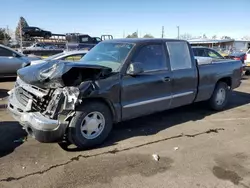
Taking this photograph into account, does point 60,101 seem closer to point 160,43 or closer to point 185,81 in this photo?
point 160,43

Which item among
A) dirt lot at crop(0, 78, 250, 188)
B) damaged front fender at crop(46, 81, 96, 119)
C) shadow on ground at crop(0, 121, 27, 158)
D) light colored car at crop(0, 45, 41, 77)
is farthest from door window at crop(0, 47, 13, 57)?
damaged front fender at crop(46, 81, 96, 119)

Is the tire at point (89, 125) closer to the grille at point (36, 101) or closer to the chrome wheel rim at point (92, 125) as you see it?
the chrome wheel rim at point (92, 125)

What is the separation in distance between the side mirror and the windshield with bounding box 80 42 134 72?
20 centimetres

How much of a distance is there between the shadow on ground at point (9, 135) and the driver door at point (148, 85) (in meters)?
1.91

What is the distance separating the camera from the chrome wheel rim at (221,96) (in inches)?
269

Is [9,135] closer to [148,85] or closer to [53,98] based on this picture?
[53,98]

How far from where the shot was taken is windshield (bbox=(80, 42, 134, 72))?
15.5 feet

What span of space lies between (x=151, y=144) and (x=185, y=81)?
5.91 ft

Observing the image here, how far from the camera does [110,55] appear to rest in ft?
16.4

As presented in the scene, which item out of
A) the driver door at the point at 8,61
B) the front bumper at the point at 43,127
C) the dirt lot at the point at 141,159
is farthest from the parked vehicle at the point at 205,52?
the front bumper at the point at 43,127

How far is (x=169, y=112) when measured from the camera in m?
6.65

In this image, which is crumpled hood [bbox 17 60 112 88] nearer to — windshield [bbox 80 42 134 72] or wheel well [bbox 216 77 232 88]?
windshield [bbox 80 42 134 72]

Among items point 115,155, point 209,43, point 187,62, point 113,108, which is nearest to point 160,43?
point 187,62

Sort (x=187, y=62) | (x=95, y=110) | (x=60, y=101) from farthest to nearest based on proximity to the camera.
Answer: (x=187, y=62) → (x=95, y=110) → (x=60, y=101)
